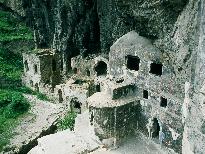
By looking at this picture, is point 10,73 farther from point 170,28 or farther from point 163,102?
point 170,28

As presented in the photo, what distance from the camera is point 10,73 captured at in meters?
37.2

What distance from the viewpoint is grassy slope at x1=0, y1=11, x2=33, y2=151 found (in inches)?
1154

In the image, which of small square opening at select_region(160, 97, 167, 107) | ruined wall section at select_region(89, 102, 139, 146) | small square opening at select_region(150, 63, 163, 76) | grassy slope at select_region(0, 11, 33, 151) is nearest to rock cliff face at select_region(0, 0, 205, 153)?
small square opening at select_region(150, 63, 163, 76)

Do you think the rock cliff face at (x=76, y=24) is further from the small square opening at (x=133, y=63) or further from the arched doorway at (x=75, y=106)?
the arched doorway at (x=75, y=106)

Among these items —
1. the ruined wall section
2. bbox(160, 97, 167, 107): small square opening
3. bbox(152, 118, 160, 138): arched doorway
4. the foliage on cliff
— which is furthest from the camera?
the foliage on cliff

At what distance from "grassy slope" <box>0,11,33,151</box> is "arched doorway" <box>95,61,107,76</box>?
694 centimetres

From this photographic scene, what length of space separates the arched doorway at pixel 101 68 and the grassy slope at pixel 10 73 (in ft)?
22.8

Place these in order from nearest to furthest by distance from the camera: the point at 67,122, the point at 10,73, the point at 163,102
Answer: the point at 163,102, the point at 67,122, the point at 10,73

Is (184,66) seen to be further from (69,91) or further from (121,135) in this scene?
(69,91)

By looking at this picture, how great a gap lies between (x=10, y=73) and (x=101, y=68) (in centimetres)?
924

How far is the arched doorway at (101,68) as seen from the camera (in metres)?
34.2

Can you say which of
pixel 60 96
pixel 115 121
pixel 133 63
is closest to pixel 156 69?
pixel 133 63

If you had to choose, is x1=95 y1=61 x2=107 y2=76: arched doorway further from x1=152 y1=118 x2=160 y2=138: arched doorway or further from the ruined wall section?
x1=152 y1=118 x2=160 y2=138: arched doorway

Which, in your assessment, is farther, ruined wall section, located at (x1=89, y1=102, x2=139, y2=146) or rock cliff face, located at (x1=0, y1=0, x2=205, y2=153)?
ruined wall section, located at (x1=89, y1=102, x2=139, y2=146)
